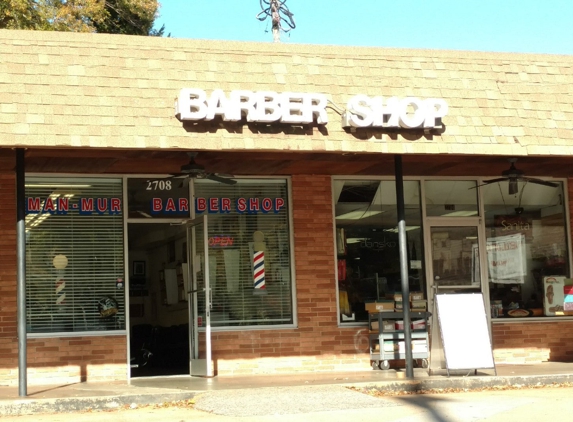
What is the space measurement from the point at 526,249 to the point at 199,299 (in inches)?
218

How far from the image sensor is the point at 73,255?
12.8 metres

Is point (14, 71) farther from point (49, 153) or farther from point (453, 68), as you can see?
point (453, 68)

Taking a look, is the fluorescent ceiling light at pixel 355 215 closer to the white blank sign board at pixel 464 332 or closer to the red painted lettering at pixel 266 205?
the red painted lettering at pixel 266 205

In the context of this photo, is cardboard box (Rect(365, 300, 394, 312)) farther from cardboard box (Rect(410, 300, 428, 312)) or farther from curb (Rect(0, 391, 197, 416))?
curb (Rect(0, 391, 197, 416))

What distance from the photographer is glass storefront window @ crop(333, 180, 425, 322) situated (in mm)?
13844

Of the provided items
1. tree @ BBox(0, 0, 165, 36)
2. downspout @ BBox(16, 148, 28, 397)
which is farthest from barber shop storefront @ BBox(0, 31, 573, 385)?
tree @ BBox(0, 0, 165, 36)

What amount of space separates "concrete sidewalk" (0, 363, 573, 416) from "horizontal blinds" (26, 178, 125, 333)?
1.06 m

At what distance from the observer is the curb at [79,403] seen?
387 inches

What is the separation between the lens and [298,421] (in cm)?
Result: 905

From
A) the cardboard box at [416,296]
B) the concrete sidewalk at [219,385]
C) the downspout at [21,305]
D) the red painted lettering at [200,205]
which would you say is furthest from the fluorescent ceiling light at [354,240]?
the downspout at [21,305]

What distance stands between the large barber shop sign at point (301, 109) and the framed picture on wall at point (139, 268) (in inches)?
334

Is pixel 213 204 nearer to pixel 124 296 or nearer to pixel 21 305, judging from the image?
pixel 124 296

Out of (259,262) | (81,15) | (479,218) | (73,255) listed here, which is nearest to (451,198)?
(479,218)

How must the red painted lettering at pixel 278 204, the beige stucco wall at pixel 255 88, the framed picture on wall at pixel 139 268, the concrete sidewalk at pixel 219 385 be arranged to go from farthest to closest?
the framed picture on wall at pixel 139 268 → the red painted lettering at pixel 278 204 → the beige stucco wall at pixel 255 88 → the concrete sidewalk at pixel 219 385
